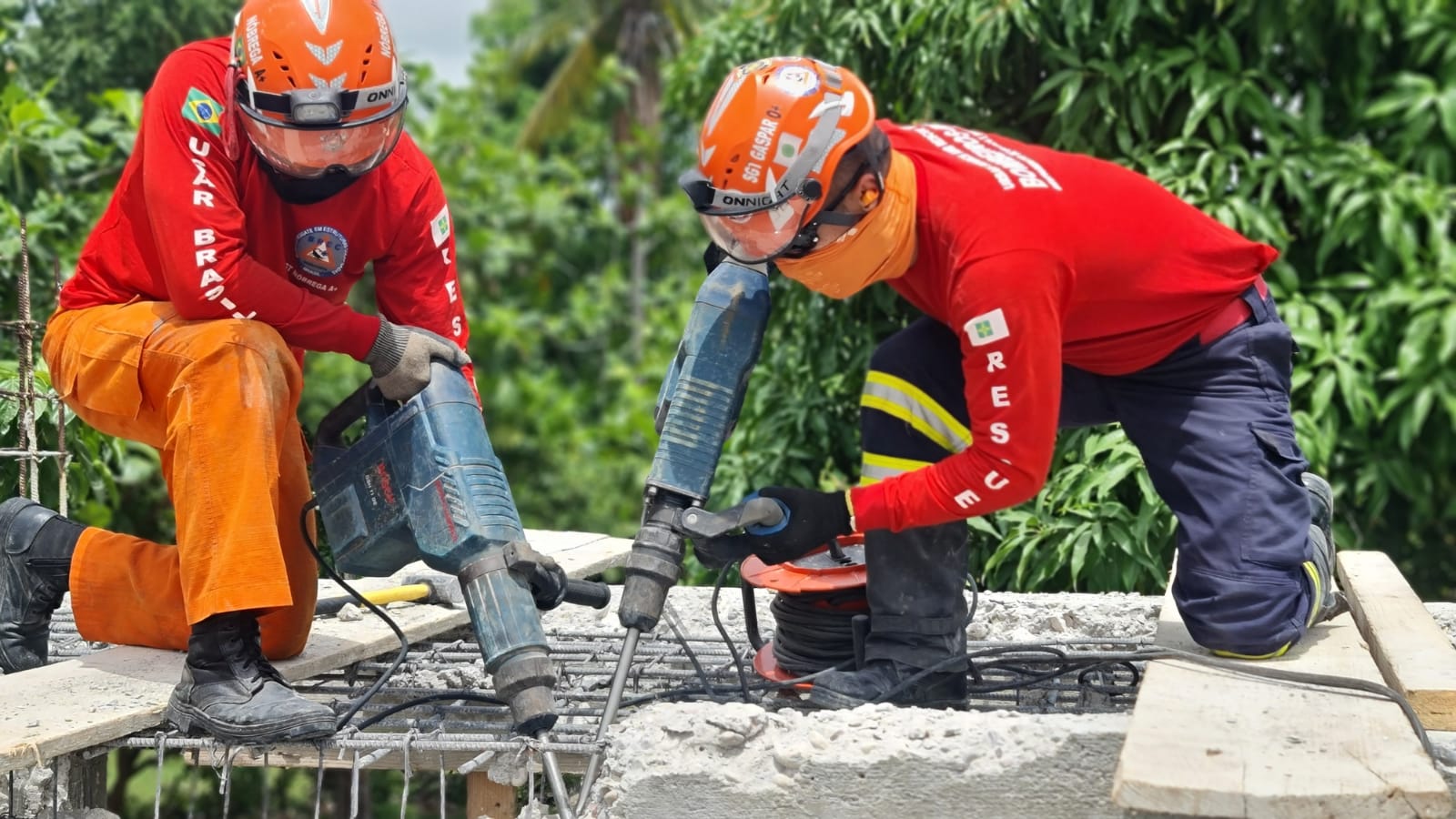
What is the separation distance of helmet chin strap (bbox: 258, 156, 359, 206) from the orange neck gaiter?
0.96m

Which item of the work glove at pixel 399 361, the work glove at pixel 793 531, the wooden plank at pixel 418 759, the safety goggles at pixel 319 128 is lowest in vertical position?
the wooden plank at pixel 418 759

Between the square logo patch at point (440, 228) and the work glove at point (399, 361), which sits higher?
the square logo patch at point (440, 228)

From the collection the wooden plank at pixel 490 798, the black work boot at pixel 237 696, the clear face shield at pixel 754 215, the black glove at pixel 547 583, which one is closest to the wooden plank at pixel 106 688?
the black work boot at pixel 237 696

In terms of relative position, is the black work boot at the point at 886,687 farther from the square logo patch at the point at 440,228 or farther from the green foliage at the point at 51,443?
the green foliage at the point at 51,443

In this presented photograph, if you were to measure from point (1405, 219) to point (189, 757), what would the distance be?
417cm

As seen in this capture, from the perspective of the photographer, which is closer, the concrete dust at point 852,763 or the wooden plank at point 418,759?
the concrete dust at point 852,763

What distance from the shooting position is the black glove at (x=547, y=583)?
2.94m

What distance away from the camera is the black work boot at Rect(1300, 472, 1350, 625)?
3.13 metres

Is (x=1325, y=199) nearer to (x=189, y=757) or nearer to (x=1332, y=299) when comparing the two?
(x=1332, y=299)

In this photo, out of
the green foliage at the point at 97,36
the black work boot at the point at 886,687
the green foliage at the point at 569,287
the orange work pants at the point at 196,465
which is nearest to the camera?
the orange work pants at the point at 196,465

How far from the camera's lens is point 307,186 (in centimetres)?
317

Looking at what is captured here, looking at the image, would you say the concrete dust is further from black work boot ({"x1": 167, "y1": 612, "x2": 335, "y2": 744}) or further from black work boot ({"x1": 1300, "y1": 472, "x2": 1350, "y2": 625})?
black work boot ({"x1": 1300, "y1": 472, "x2": 1350, "y2": 625})

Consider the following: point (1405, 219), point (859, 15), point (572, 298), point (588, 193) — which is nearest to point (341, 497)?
point (859, 15)

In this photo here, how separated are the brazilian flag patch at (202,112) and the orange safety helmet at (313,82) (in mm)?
46
